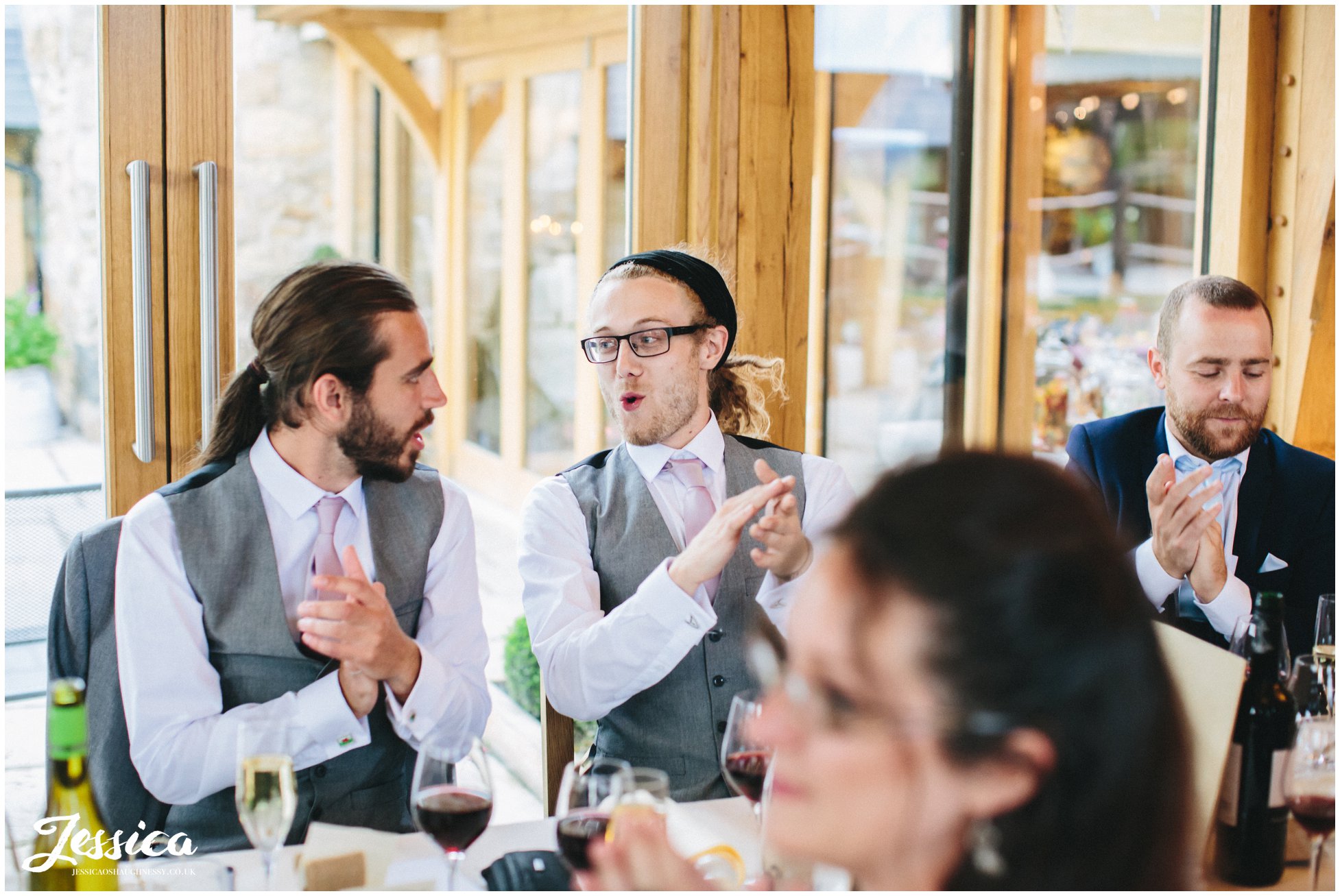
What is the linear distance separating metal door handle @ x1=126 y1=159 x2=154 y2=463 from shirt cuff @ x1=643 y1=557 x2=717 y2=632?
1.01 m

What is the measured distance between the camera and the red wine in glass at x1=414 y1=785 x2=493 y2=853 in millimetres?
1187

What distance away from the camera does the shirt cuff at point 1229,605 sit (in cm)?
206

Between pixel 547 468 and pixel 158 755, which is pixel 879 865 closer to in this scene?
pixel 158 755

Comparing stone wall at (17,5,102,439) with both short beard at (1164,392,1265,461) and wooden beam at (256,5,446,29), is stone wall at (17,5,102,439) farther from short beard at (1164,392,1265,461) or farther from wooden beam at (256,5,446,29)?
short beard at (1164,392,1265,461)

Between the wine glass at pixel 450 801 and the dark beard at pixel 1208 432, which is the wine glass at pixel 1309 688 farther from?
the wine glass at pixel 450 801

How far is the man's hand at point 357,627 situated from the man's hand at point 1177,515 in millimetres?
1309

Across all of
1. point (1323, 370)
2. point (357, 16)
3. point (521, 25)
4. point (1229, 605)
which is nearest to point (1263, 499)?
point (1229, 605)

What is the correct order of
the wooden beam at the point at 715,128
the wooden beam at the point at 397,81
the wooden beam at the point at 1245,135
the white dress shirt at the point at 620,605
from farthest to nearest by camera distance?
the wooden beam at the point at 1245,135, the wooden beam at the point at 397,81, the wooden beam at the point at 715,128, the white dress shirt at the point at 620,605

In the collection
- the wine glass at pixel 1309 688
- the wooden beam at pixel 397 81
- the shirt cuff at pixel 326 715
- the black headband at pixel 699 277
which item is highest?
the wooden beam at pixel 397 81

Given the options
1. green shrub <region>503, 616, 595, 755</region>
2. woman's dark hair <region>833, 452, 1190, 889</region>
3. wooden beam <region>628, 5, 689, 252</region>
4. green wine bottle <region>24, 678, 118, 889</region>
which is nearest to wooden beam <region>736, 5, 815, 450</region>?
wooden beam <region>628, 5, 689, 252</region>

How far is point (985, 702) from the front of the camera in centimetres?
69

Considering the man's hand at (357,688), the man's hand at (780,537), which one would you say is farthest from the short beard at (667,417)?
the man's hand at (357,688)

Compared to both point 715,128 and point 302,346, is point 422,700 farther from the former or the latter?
point 715,128

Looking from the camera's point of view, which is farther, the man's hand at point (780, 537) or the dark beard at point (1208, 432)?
the dark beard at point (1208, 432)
